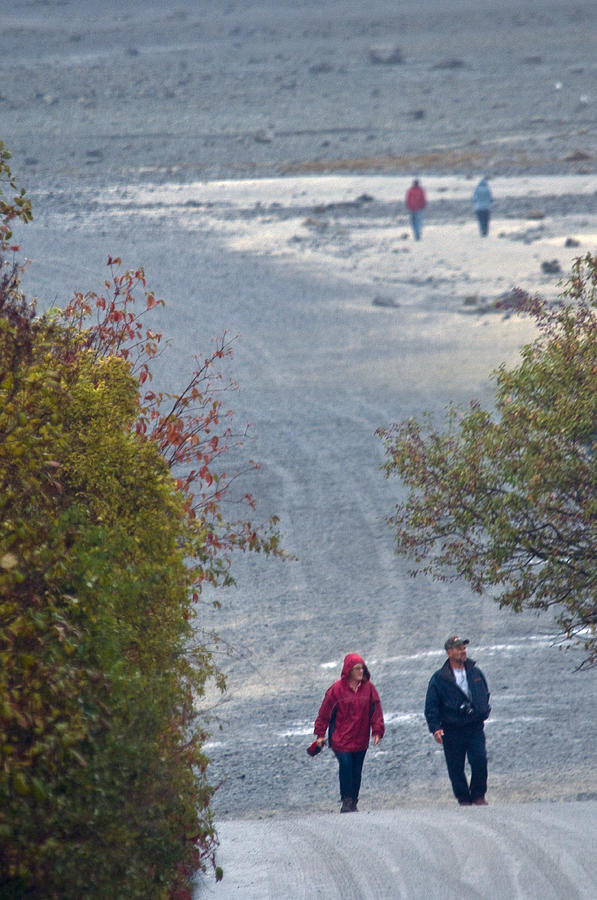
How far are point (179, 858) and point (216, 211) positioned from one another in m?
37.2

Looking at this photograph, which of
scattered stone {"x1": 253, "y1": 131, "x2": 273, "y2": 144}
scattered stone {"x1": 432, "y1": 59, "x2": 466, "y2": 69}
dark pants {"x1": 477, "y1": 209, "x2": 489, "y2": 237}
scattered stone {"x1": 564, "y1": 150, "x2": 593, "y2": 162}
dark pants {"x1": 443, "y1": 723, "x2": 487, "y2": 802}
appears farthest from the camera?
scattered stone {"x1": 432, "y1": 59, "x2": 466, "y2": 69}

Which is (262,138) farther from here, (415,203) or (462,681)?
(462,681)

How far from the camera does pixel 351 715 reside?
32.4 ft

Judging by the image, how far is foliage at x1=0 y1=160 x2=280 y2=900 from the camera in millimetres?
5121

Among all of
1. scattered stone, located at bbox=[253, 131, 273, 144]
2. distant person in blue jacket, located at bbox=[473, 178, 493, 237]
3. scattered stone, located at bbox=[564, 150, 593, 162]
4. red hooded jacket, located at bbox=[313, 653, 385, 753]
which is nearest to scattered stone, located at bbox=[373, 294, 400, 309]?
distant person in blue jacket, located at bbox=[473, 178, 493, 237]

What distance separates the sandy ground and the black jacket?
0.79 m

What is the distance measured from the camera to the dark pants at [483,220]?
3653 centimetres

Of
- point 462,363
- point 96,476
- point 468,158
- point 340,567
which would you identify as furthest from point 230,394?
point 468,158

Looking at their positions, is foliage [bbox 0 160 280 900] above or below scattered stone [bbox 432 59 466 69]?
below

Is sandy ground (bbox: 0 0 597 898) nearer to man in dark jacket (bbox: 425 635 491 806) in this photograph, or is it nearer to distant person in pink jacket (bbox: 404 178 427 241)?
man in dark jacket (bbox: 425 635 491 806)

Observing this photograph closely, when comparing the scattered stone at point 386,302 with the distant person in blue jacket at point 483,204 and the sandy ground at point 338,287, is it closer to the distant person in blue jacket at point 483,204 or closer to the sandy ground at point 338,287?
the sandy ground at point 338,287

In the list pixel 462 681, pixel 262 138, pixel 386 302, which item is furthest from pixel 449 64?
pixel 462 681

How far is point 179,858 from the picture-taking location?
21.3 feet

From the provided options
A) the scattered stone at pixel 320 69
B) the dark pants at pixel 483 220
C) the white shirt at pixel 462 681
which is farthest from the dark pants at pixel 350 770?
the scattered stone at pixel 320 69
